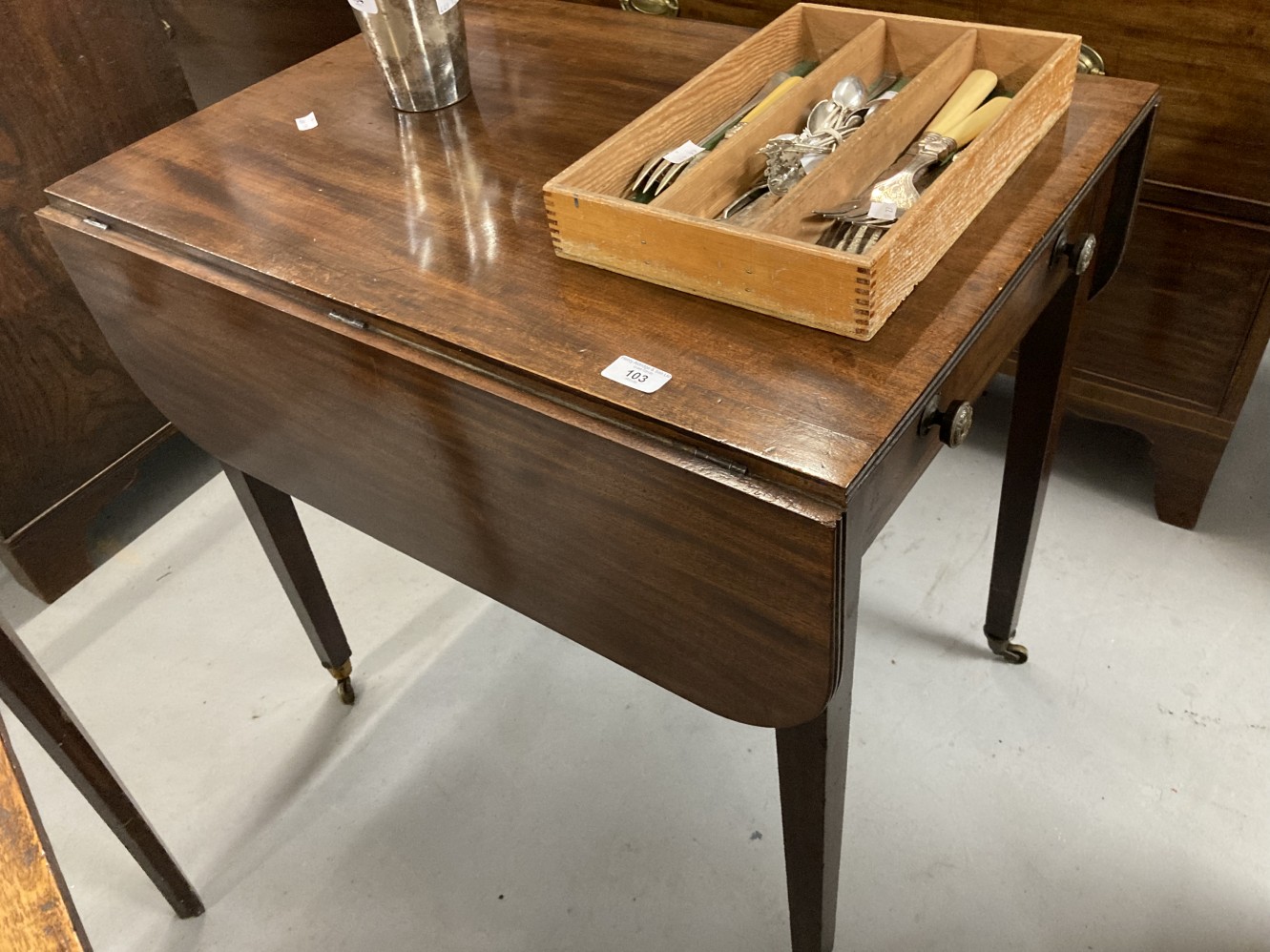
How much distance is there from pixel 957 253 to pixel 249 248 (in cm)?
61

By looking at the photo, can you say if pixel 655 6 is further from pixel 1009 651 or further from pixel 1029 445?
pixel 1009 651

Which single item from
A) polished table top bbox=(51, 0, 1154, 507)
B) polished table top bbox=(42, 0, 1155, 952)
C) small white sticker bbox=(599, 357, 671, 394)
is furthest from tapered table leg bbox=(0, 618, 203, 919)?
small white sticker bbox=(599, 357, 671, 394)

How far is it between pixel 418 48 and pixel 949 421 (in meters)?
0.67

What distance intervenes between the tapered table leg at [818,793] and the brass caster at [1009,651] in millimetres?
524

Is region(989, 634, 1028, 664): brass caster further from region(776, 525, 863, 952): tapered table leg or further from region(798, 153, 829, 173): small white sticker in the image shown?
region(798, 153, 829, 173): small white sticker

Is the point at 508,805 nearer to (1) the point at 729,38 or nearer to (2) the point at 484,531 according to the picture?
(2) the point at 484,531

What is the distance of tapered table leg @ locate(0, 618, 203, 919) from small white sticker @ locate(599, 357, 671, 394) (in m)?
0.65

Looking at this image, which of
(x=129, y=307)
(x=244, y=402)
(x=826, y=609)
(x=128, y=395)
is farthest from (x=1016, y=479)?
(x=128, y=395)

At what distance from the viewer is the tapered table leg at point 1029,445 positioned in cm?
110

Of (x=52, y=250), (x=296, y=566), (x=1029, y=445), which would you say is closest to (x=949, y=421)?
(x=1029, y=445)

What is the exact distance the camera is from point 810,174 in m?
0.78

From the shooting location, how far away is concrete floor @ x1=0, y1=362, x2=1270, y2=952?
1.26m

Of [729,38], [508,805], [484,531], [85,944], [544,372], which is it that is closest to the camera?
[85,944]

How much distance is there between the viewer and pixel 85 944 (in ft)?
1.93
